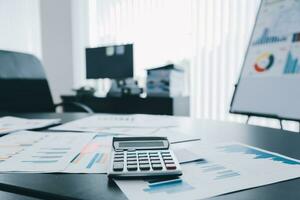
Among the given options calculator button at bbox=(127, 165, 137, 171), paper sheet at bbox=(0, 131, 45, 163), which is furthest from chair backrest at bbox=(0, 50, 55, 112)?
calculator button at bbox=(127, 165, 137, 171)

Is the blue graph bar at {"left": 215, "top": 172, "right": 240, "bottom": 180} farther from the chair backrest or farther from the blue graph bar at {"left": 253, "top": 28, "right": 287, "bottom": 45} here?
the chair backrest

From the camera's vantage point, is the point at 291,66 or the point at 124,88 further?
the point at 124,88

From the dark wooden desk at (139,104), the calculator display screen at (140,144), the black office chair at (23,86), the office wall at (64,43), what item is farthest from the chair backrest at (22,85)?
the office wall at (64,43)

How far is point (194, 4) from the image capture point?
2570 mm

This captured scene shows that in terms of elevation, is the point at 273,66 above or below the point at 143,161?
above

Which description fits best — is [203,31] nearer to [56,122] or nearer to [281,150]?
[56,122]

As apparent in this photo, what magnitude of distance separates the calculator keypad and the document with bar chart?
0.02 metres

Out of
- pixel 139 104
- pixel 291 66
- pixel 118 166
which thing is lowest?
pixel 139 104

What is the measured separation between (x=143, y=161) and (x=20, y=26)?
302cm

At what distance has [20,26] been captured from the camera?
297 centimetres

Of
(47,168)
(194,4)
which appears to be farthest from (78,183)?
(194,4)

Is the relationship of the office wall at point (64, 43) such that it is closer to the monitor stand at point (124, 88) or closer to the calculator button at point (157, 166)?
the monitor stand at point (124, 88)

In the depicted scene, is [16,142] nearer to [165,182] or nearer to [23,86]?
[165,182]

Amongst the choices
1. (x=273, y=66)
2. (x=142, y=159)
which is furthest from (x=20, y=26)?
(x=142, y=159)
